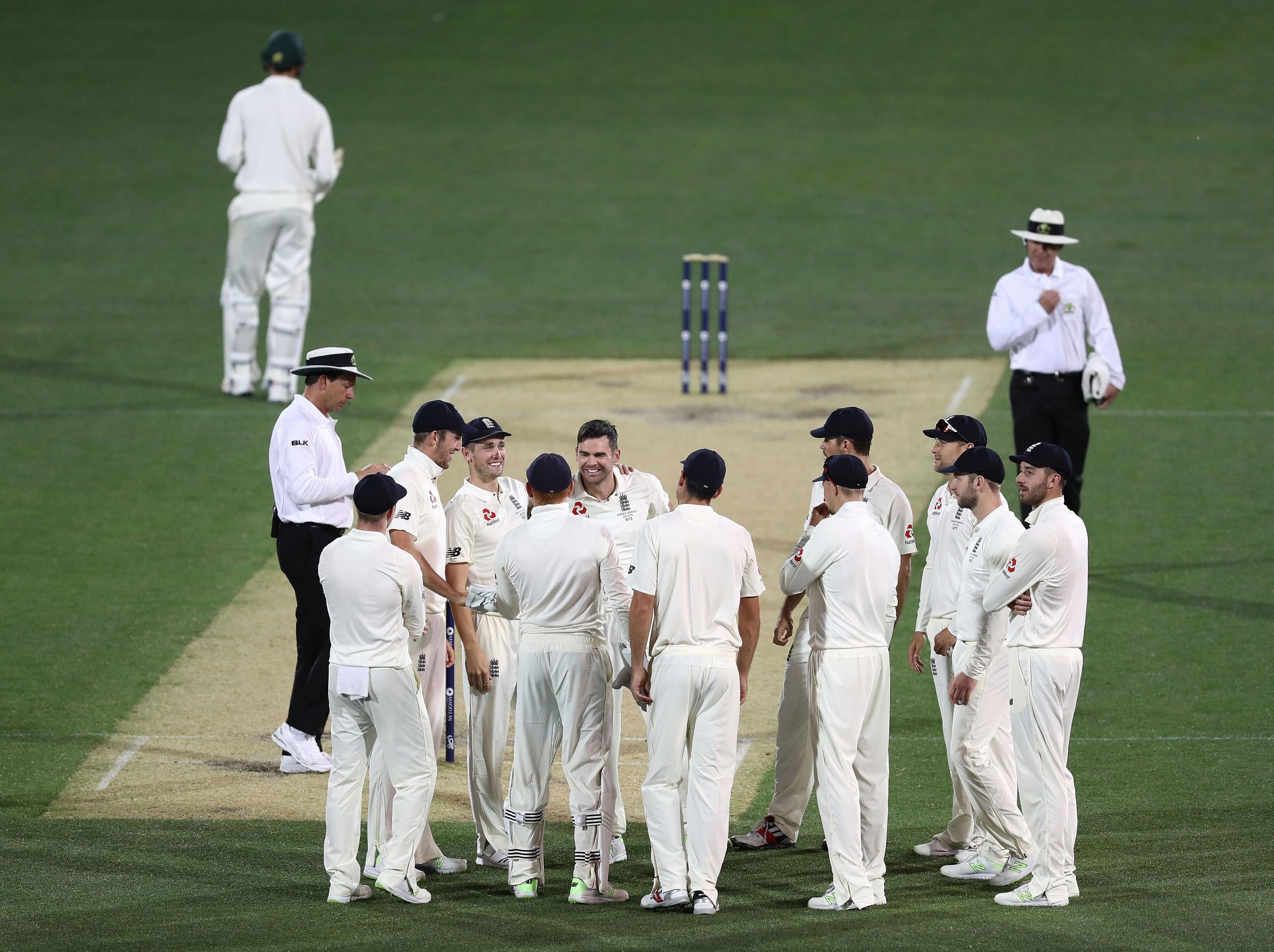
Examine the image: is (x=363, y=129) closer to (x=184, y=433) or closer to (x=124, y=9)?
(x=124, y=9)

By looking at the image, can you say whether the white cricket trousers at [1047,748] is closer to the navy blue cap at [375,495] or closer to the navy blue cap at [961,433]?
the navy blue cap at [961,433]

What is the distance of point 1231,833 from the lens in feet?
28.7

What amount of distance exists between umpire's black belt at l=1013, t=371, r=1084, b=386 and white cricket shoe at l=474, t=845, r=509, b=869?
5978 millimetres

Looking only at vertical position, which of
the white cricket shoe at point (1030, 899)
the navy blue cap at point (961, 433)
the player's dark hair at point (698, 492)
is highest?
the navy blue cap at point (961, 433)

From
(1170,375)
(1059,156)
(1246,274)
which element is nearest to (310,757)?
(1170,375)

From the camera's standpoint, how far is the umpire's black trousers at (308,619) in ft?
32.4

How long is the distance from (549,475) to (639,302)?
593 inches

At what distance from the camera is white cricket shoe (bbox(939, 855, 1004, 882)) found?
27.0 ft

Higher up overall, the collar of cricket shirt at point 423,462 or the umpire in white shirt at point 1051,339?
the umpire in white shirt at point 1051,339

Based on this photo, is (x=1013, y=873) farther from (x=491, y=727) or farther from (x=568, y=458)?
(x=568, y=458)

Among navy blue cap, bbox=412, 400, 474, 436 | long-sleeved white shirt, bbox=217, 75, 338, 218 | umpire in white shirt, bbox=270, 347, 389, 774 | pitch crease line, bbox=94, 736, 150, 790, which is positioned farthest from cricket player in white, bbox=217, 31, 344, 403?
navy blue cap, bbox=412, 400, 474, 436

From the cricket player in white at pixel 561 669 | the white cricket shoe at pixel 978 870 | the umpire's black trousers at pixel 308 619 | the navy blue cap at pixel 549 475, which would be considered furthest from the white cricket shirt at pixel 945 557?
the umpire's black trousers at pixel 308 619

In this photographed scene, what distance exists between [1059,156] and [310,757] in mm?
22350

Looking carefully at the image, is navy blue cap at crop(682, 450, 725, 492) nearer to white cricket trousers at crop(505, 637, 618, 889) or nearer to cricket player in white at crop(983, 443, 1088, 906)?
white cricket trousers at crop(505, 637, 618, 889)
